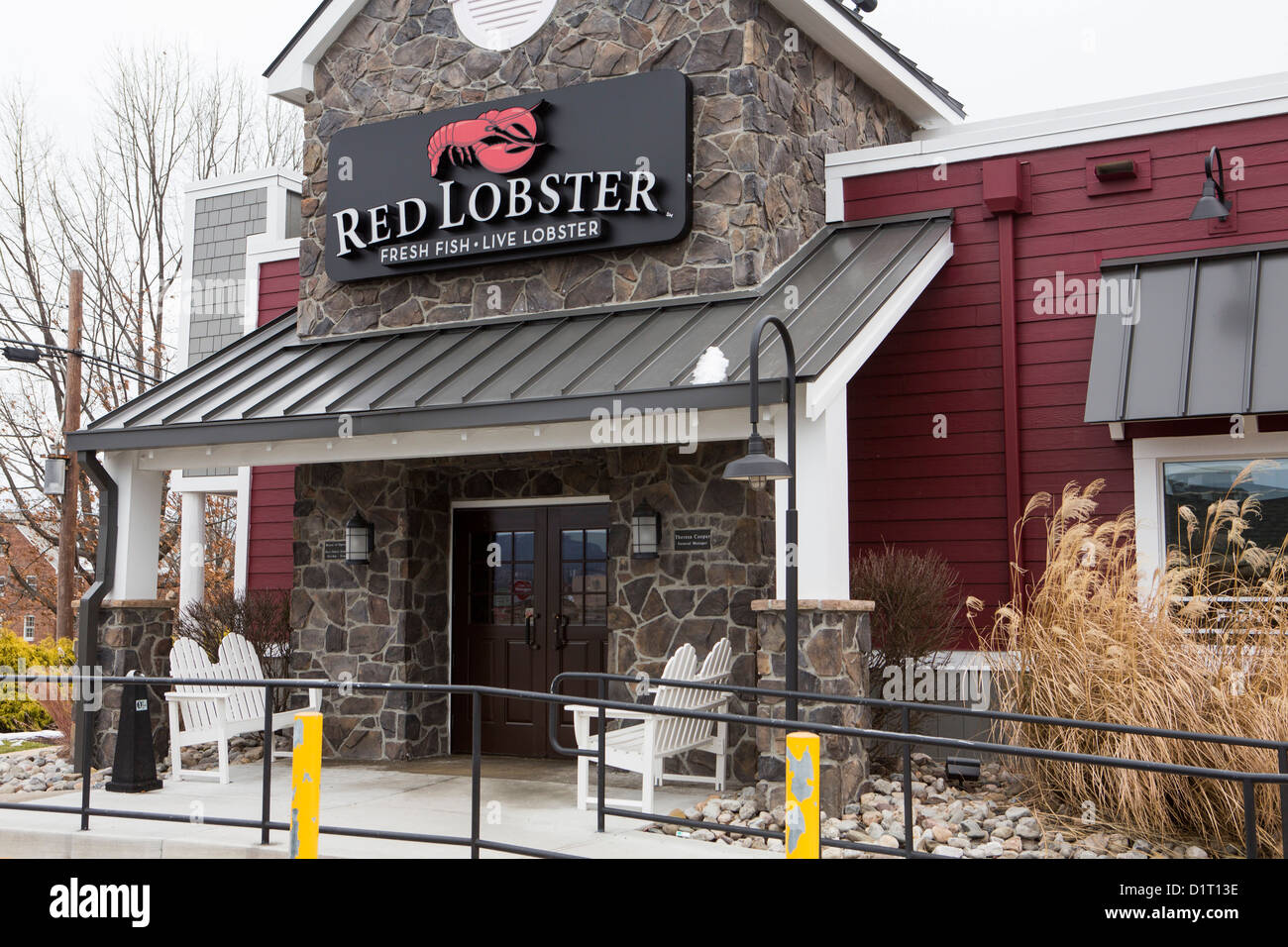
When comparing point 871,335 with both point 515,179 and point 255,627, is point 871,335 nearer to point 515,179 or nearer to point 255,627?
point 515,179

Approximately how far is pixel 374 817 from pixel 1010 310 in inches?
257

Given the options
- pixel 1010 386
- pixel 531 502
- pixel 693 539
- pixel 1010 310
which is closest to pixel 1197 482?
pixel 1010 386

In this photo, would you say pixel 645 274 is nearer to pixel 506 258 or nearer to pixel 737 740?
pixel 506 258

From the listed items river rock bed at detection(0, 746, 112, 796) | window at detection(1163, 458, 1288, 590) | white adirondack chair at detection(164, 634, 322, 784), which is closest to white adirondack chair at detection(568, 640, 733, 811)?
white adirondack chair at detection(164, 634, 322, 784)

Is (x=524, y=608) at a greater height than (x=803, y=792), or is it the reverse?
(x=524, y=608)

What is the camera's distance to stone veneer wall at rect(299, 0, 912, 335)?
9867 millimetres

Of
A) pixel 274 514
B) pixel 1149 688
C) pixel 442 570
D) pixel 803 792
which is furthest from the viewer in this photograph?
pixel 274 514

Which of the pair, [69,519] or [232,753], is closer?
[232,753]

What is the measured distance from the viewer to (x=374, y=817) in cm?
802

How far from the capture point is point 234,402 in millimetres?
10453

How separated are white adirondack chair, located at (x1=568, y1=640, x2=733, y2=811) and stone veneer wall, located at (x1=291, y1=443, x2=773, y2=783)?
0.62 metres

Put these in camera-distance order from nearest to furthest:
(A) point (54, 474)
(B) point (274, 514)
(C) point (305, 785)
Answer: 1. (C) point (305, 785)
2. (B) point (274, 514)
3. (A) point (54, 474)

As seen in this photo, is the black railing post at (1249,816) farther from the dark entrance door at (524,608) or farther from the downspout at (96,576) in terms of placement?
the downspout at (96,576)

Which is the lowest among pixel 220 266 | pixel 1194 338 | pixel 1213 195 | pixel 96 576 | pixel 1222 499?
pixel 96 576
